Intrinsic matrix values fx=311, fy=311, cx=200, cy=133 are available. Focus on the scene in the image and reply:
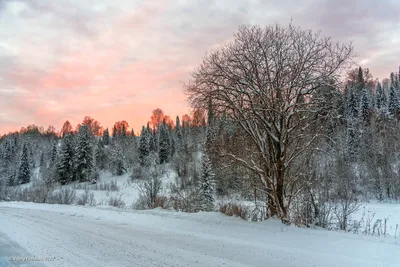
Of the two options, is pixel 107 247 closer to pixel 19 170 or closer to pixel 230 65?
pixel 230 65

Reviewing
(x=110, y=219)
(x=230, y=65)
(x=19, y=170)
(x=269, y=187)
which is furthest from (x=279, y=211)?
(x=19, y=170)

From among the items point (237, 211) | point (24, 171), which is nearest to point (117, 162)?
point (24, 171)

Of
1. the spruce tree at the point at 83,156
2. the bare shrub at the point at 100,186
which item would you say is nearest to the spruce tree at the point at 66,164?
the spruce tree at the point at 83,156

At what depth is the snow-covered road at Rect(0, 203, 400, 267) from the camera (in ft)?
21.5

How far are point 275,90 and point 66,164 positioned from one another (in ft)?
186

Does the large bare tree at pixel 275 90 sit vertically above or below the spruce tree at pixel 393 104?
below

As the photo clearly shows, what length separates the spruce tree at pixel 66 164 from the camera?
5856cm

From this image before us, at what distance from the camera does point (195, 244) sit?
808 centimetres

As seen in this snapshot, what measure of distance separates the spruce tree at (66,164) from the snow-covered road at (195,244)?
50.7 metres

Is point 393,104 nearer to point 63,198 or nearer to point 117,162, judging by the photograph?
point 117,162

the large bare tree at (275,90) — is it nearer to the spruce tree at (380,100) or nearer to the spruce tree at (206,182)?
the spruce tree at (206,182)

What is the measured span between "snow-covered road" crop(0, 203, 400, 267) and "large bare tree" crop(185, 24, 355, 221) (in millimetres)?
2028

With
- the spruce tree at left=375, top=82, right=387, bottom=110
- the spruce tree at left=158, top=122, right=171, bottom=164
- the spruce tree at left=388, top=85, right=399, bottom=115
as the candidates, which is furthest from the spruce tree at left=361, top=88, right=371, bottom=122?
the spruce tree at left=158, top=122, right=171, bottom=164

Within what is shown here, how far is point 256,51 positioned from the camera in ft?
37.9
